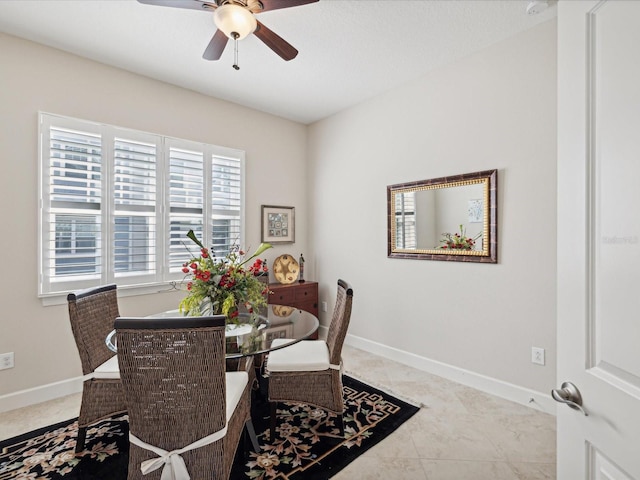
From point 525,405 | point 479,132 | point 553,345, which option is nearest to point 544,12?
point 479,132

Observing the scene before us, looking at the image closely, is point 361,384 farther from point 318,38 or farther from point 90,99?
point 90,99

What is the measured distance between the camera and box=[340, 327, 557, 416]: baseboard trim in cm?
239

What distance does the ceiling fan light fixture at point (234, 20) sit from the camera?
5.91 ft

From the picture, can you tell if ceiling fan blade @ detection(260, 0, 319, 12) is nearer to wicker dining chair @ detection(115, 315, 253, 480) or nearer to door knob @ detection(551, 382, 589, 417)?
wicker dining chair @ detection(115, 315, 253, 480)

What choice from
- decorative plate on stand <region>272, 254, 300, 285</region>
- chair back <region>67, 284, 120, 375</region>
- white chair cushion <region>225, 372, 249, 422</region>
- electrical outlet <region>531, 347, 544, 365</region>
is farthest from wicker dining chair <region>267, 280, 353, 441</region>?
decorative plate on stand <region>272, 254, 300, 285</region>

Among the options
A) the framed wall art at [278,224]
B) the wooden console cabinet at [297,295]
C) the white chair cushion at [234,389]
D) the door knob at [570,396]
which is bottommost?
the white chair cushion at [234,389]

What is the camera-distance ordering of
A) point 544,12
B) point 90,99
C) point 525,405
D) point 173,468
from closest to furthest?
1. point 173,468
2. point 544,12
3. point 525,405
4. point 90,99

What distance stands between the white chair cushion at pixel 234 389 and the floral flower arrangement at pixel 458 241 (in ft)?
6.92

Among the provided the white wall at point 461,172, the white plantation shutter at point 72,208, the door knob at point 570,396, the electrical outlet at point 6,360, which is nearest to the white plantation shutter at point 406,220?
the white wall at point 461,172

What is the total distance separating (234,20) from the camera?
183 centimetres

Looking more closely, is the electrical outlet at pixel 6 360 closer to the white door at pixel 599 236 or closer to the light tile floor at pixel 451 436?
the light tile floor at pixel 451 436

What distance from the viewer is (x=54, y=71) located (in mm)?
2662

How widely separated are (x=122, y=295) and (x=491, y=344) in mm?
3357

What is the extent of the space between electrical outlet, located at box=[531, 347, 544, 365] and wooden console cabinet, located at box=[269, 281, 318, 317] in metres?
2.39
